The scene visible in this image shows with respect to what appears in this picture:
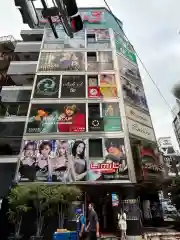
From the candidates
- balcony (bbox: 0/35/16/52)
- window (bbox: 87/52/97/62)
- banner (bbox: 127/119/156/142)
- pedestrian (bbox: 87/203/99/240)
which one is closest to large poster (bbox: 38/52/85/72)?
window (bbox: 87/52/97/62)

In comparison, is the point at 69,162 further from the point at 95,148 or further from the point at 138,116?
the point at 138,116

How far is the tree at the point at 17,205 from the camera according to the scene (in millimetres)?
12269

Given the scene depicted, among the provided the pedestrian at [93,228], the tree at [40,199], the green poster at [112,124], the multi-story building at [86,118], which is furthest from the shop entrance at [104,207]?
the pedestrian at [93,228]

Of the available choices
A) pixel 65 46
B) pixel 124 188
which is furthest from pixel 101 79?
pixel 124 188

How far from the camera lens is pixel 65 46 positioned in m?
26.8

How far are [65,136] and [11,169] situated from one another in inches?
231

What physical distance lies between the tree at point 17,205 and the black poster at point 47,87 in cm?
1098

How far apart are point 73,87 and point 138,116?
23.3 feet

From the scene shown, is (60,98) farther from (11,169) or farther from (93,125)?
(11,169)

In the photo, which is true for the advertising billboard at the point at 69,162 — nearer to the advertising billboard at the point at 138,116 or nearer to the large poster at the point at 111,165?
the large poster at the point at 111,165

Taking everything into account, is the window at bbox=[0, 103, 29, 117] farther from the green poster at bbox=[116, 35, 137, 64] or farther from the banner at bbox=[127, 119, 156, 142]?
the green poster at bbox=[116, 35, 137, 64]

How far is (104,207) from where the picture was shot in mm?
17516

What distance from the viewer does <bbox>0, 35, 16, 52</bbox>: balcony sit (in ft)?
96.6

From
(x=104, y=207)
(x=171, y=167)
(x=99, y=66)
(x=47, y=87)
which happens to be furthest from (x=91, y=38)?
(x=104, y=207)
